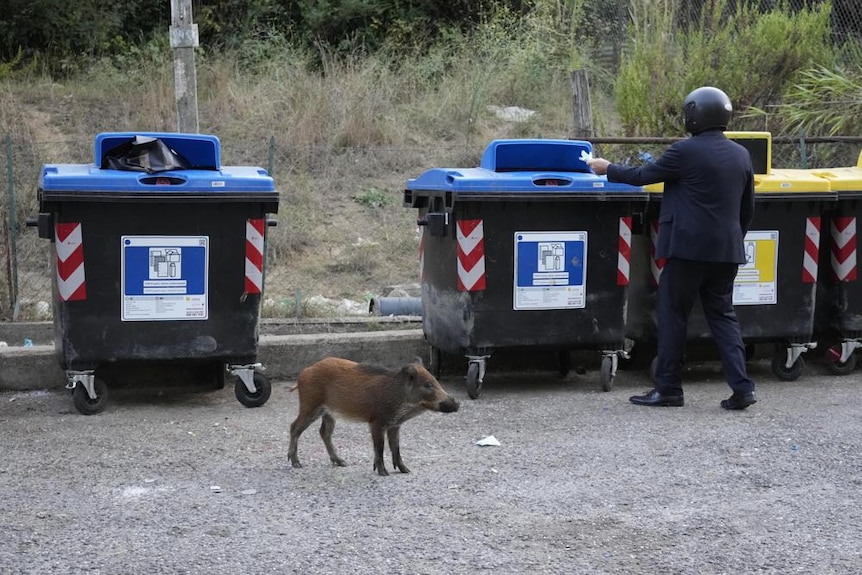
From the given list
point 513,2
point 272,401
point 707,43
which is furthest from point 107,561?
point 513,2

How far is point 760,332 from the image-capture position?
7938 millimetres

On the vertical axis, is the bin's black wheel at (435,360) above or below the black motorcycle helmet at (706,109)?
below

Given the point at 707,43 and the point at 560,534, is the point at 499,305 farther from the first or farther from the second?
the point at 707,43

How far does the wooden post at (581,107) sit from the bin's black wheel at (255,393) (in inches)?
142

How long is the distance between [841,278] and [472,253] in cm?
267

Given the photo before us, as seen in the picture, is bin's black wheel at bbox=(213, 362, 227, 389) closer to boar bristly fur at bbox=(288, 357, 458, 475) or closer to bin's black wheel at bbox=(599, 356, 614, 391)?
boar bristly fur at bbox=(288, 357, 458, 475)

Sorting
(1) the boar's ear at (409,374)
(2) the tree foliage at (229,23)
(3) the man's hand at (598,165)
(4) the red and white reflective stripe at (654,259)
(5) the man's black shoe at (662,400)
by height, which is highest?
(2) the tree foliage at (229,23)

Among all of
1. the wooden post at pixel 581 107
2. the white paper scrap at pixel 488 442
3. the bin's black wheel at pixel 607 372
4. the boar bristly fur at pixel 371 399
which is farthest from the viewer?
the wooden post at pixel 581 107

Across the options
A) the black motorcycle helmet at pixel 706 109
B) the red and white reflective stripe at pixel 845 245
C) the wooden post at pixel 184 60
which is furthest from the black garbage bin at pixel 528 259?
the wooden post at pixel 184 60

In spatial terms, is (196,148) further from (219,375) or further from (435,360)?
(435,360)

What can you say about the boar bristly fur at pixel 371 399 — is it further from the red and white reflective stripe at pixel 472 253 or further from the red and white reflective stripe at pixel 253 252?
the red and white reflective stripe at pixel 472 253

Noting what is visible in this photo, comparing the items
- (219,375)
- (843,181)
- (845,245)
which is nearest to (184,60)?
(219,375)

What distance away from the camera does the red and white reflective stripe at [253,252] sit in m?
7.09

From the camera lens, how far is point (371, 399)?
5.52 meters
